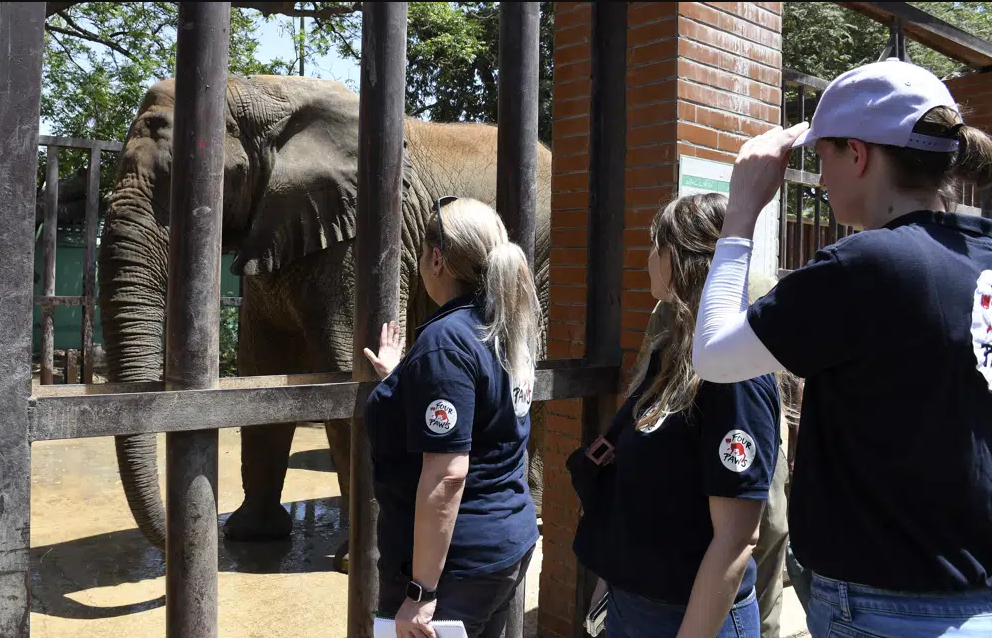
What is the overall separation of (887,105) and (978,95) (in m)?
5.98

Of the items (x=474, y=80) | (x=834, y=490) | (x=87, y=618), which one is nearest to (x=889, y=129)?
(x=834, y=490)

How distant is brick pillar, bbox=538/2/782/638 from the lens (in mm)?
3498

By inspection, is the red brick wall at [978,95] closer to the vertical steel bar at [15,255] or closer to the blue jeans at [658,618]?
the blue jeans at [658,618]

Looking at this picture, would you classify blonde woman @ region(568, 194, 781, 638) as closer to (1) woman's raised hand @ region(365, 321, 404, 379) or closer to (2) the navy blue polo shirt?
(2) the navy blue polo shirt

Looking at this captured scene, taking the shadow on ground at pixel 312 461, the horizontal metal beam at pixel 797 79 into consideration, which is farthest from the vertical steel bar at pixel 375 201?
the shadow on ground at pixel 312 461

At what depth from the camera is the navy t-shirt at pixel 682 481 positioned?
1.82m

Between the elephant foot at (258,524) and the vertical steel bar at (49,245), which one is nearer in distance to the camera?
the elephant foot at (258,524)

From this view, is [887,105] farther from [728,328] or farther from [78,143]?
[78,143]

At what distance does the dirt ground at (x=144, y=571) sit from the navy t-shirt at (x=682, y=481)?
2.26 metres

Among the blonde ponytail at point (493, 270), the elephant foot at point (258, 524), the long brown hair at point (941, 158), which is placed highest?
the long brown hair at point (941, 158)

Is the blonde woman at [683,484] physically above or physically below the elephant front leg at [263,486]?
above

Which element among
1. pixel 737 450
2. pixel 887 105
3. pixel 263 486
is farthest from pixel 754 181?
pixel 263 486

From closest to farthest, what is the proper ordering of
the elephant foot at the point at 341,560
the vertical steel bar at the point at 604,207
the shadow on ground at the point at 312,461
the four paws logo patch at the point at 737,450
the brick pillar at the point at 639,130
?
the four paws logo patch at the point at 737,450, the brick pillar at the point at 639,130, the vertical steel bar at the point at 604,207, the elephant foot at the point at 341,560, the shadow on ground at the point at 312,461

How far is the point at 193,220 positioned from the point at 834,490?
1762mm
